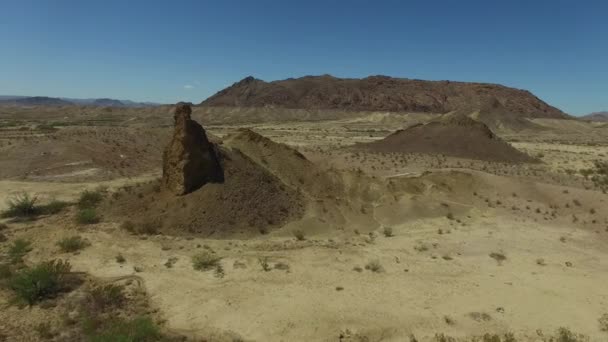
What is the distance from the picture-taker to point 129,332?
759 cm

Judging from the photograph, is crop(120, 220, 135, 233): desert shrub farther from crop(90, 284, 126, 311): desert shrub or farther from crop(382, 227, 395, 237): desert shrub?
crop(382, 227, 395, 237): desert shrub

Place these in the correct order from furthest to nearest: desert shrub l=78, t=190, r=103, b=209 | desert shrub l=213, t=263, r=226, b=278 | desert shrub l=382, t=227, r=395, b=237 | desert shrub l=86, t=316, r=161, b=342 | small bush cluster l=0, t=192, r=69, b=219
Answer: desert shrub l=78, t=190, r=103, b=209 → small bush cluster l=0, t=192, r=69, b=219 → desert shrub l=382, t=227, r=395, b=237 → desert shrub l=213, t=263, r=226, b=278 → desert shrub l=86, t=316, r=161, b=342

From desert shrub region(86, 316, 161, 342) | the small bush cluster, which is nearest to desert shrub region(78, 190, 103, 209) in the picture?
the small bush cluster

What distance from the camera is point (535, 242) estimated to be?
45.9ft

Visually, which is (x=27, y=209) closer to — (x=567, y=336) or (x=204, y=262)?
(x=204, y=262)

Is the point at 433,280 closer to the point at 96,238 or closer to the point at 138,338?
the point at 138,338

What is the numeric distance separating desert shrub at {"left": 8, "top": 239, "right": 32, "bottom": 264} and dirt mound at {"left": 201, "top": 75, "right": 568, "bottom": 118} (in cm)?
12094

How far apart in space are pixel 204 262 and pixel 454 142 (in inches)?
1253

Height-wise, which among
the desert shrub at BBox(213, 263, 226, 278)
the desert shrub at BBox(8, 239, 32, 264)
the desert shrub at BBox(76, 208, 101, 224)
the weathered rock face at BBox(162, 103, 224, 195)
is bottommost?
the desert shrub at BBox(213, 263, 226, 278)

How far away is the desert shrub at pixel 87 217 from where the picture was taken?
13977 millimetres

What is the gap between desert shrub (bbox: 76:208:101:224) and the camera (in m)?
14.0

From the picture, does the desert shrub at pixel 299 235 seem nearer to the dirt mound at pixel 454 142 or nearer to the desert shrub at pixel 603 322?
the desert shrub at pixel 603 322

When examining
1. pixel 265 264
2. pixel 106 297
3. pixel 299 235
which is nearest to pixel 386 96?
pixel 299 235

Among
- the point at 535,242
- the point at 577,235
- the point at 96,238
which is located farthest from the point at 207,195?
the point at 577,235
